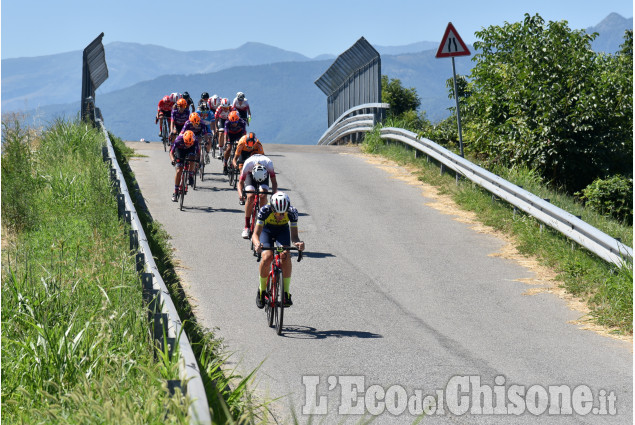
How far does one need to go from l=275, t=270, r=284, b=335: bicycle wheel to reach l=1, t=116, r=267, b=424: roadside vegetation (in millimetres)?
879

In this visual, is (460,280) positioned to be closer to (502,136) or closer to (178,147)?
(178,147)

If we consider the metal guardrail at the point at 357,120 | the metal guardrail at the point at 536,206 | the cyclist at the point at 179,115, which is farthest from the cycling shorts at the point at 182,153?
the metal guardrail at the point at 357,120

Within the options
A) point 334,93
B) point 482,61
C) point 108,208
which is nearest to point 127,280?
point 108,208

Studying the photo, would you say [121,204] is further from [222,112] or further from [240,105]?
[222,112]

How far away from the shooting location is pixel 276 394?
23.7 ft

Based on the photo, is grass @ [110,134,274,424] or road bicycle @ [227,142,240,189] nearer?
grass @ [110,134,274,424]

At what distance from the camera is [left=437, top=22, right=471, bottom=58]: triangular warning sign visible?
16281 millimetres

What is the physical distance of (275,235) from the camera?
9.64m

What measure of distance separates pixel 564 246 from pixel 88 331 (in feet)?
24.7

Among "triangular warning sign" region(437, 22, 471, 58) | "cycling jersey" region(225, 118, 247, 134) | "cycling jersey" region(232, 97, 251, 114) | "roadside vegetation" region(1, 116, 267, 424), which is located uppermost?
"triangular warning sign" region(437, 22, 471, 58)

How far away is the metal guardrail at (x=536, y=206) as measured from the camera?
10.7m

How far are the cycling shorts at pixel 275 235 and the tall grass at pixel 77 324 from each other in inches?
59.0

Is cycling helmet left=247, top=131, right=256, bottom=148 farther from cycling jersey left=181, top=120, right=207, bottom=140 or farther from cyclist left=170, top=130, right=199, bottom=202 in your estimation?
cycling jersey left=181, top=120, right=207, bottom=140

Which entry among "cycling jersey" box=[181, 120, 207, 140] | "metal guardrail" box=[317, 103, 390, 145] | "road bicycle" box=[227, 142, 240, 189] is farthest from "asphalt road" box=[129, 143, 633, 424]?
"metal guardrail" box=[317, 103, 390, 145]
